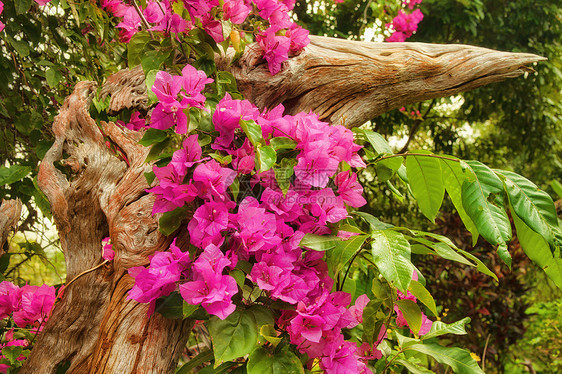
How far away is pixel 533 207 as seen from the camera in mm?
928

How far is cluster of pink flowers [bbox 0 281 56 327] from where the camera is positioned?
158cm

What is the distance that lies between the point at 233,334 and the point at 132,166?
0.69 meters

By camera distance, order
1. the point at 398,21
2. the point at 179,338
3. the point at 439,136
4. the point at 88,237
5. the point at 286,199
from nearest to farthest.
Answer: the point at 286,199
the point at 179,338
the point at 88,237
the point at 398,21
the point at 439,136

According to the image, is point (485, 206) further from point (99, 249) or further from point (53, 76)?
point (53, 76)

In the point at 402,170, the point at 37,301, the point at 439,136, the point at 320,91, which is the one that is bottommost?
the point at 439,136

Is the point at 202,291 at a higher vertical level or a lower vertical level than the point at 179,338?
higher

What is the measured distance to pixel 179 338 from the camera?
125 centimetres

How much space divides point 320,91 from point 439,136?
3.87 m

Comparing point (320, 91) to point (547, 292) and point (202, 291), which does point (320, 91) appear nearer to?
point (202, 291)

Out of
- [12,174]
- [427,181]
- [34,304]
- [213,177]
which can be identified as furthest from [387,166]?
[12,174]

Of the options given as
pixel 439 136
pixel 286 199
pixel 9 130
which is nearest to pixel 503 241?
pixel 286 199

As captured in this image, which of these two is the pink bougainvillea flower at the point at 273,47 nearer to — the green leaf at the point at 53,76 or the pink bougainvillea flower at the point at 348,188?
the pink bougainvillea flower at the point at 348,188

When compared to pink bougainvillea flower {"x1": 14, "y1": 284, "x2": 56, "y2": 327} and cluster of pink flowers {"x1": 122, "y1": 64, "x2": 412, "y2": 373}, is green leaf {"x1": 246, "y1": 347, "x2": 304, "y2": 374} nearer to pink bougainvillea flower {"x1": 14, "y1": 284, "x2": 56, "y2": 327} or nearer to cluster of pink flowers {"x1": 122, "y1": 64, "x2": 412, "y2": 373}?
cluster of pink flowers {"x1": 122, "y1": 64, "x2": 412, "y2": 373}

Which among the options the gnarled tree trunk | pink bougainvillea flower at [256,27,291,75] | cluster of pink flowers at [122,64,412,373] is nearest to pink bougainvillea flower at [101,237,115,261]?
the gnarled tree trunk
